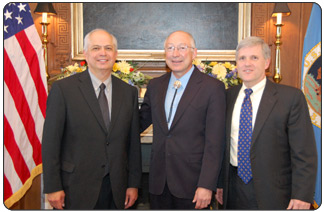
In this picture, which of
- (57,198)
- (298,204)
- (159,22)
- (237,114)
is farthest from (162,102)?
(159,22)

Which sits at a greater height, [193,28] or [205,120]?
[193,28]

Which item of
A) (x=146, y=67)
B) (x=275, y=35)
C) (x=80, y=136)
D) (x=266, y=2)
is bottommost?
(x=80, y=136)

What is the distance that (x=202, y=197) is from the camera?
2.06 m

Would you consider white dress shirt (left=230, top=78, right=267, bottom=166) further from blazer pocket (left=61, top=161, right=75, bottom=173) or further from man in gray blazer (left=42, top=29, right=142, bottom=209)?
blazer pocket (left=61, top=161, right=75, bottom=173)

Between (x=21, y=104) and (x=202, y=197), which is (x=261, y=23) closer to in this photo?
(x=202, y=197)

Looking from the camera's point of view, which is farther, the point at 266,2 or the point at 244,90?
the point at 266,2

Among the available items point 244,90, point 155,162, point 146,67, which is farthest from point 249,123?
point 146,67

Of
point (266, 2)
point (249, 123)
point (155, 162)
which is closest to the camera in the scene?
point (249, 123)

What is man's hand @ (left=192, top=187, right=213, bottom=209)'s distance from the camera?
2.06m

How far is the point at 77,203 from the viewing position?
211cm

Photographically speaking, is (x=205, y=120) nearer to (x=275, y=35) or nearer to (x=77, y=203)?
(x=77, y=203)

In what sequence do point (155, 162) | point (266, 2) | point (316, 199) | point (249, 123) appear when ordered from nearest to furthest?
point (249, 123) < point (155, 162) < point (316, 199) < point (266, 2)

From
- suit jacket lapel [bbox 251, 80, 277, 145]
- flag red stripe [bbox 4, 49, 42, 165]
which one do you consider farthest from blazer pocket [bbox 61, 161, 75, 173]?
suit jacket lapel [bbox 251, 80, 277, 145]

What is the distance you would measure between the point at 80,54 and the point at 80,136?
7.77ft
